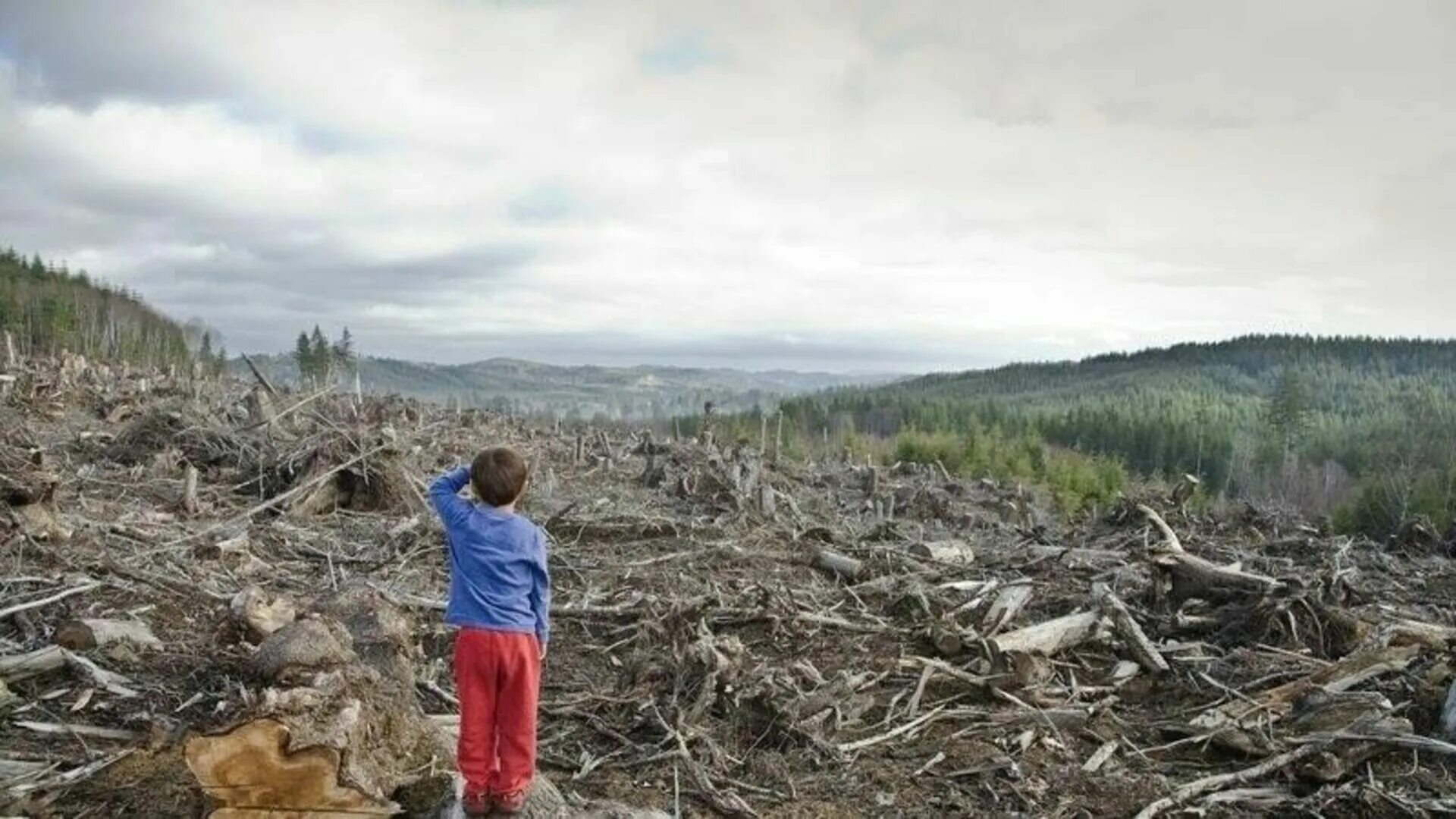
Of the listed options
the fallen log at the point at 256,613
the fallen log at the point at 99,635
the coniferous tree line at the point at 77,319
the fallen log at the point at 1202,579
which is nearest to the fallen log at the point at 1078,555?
the fallen log at the point at 1202,579

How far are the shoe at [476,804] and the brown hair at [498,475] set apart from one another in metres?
1.06

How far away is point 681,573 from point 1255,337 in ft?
611

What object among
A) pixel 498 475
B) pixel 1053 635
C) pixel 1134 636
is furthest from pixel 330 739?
pixel 1134 636

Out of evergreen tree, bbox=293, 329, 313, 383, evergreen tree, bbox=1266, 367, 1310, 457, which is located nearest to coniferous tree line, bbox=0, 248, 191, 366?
evergreen tree, bbox=293, 329, 313, 383

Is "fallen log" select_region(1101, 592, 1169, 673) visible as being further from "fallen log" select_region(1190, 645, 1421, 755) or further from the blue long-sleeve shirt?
the blue long-sleeve shirt

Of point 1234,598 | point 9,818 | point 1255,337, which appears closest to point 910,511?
point 1234,598

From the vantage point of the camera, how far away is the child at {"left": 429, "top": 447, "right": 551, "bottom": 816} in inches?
149

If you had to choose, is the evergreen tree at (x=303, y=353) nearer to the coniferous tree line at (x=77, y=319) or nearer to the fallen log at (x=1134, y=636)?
Answer: the coniferous tree line at (x=77, y=319)

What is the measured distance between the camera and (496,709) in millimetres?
3883

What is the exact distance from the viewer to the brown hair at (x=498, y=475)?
388 cm

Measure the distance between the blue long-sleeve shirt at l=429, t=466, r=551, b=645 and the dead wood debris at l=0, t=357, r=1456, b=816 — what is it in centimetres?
58

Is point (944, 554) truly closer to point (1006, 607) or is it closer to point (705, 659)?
point (1006, 607)

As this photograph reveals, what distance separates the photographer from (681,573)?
28.0 ft

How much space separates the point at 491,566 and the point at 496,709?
1.78 feet
